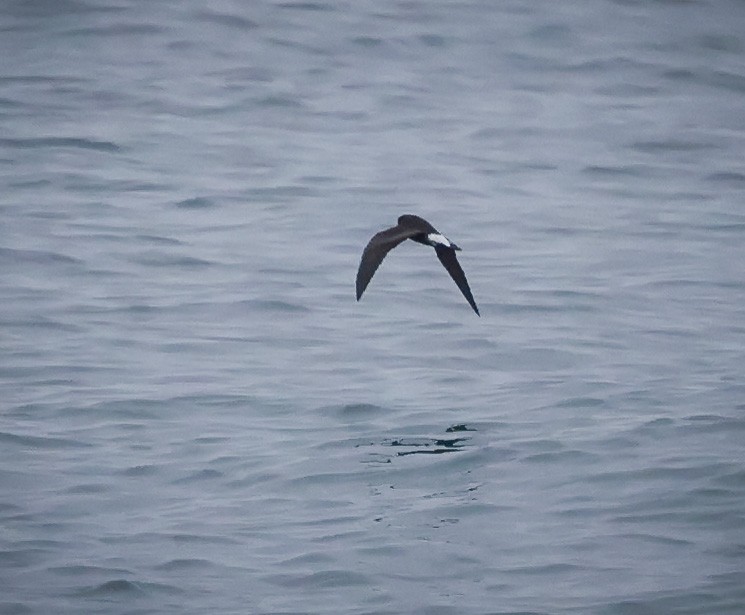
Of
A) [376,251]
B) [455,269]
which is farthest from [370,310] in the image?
[376,251]

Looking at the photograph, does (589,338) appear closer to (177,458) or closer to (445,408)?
(445,408)

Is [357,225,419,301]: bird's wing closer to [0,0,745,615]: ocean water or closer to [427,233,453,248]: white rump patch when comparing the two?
[427,233,453,248]: white rump patch

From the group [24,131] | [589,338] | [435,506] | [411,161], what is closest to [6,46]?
[24,131]

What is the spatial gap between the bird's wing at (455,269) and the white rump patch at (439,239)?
0.07 meters

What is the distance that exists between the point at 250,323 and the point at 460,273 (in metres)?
2.78

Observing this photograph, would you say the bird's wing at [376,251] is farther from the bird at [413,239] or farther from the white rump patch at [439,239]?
the white rump patch at [439,239]

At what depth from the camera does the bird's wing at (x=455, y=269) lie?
33.4 feet

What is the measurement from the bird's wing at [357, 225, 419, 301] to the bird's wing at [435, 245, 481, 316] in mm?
260

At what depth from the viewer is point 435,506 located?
28.7 feet

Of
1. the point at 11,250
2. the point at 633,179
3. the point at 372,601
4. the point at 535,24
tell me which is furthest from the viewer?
the point at 535,24

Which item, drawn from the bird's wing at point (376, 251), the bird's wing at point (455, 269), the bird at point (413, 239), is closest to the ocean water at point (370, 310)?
the bird's wing at point (455, 269)

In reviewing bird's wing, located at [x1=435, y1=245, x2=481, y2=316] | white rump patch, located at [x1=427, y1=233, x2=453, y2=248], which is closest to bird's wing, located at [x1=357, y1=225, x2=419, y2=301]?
white rump patch, located at [x1=427, y1=233, x2=453, y2=248]

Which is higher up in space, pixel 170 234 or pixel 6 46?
pixel 6 46

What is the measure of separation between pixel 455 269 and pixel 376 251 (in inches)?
28.7
